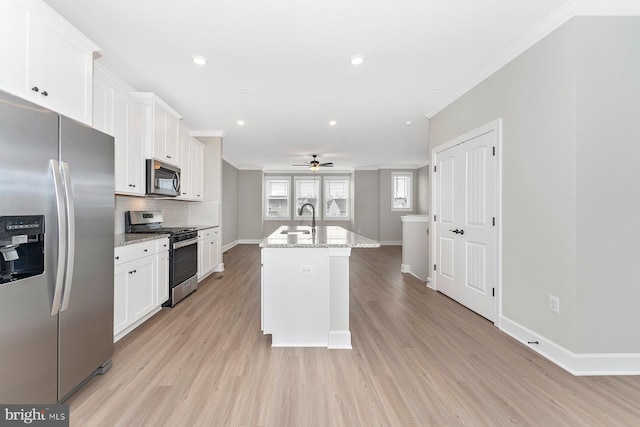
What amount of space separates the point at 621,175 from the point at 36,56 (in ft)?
13.3

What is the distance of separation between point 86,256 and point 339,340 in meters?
1.97

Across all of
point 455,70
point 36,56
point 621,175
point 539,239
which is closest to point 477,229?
point 539,239

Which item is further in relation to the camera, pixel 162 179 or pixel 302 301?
pixel 162 179

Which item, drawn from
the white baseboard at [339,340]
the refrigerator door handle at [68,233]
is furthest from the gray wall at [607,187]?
the refrigerator door handle at [68,233]

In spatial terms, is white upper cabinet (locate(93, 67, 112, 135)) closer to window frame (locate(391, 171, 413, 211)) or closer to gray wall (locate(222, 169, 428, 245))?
gray wall (locate(222, 169, 428, 245))

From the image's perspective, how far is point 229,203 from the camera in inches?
332

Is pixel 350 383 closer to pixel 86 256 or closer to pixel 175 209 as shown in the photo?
pixel 86 256

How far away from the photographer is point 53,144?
1.51 m

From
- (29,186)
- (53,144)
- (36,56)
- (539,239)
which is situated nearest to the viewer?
(29,186)

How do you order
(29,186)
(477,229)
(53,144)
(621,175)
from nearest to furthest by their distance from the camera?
(29,186), (53,144), (621,175), (477,229)

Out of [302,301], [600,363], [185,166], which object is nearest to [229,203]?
[185,166]

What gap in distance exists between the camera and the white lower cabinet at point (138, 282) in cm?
244

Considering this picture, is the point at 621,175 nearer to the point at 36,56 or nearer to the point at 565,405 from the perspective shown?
the point at 565,405

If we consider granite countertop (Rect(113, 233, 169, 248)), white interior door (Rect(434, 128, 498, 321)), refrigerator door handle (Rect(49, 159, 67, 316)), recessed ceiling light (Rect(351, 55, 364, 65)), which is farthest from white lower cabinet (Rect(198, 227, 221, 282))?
white interior door (Rect(434, 128, 498, 321))
